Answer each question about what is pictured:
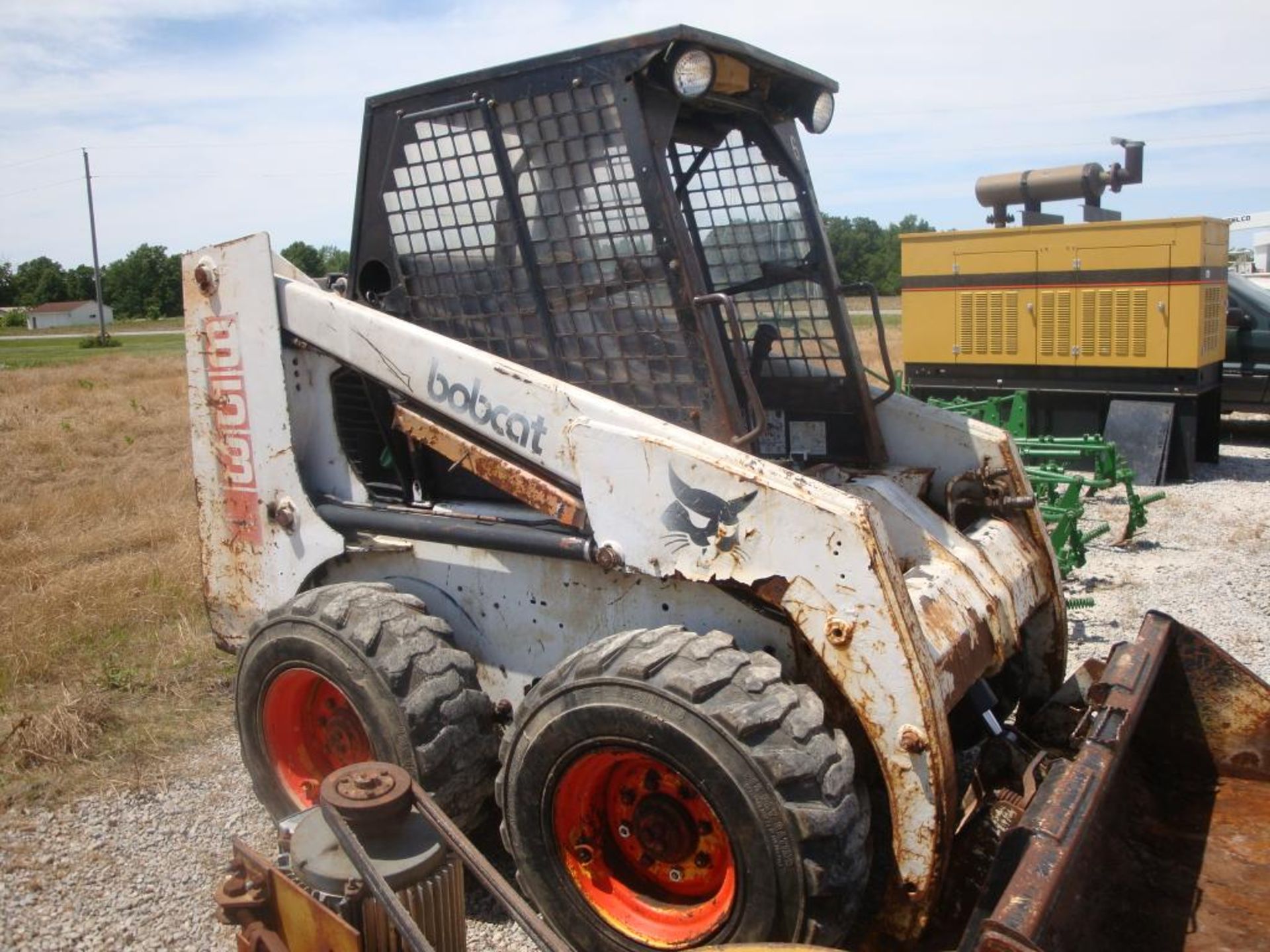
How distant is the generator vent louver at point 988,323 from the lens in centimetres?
1123

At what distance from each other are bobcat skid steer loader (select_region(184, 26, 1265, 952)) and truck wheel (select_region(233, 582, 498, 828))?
0.01m

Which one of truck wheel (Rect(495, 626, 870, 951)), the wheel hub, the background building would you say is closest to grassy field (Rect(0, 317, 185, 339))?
the background building

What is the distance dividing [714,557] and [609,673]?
16.0 inches

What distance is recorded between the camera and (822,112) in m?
4.03

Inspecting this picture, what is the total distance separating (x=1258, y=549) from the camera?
307 inches

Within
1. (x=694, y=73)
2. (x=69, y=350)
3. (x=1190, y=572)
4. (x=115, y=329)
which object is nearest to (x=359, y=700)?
(x=694, y=73)

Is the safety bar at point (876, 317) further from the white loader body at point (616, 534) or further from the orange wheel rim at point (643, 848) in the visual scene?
the orange wheel rim at point (643, 848)

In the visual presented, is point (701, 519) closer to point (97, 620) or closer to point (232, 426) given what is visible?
point (232, 426)

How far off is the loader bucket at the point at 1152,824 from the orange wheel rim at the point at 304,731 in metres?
2.17

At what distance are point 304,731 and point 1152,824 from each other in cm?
271

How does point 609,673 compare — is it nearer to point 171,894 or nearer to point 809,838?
point 809,838

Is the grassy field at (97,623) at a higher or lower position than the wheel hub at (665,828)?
lower

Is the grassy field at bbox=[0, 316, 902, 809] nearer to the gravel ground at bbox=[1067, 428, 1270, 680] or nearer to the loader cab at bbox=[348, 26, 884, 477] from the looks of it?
the loader cab at bbox=[348, 26, 884, 477]

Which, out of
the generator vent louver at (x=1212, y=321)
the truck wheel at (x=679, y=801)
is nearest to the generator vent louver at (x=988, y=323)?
the generator vent louver at (x=1212, y=321)
